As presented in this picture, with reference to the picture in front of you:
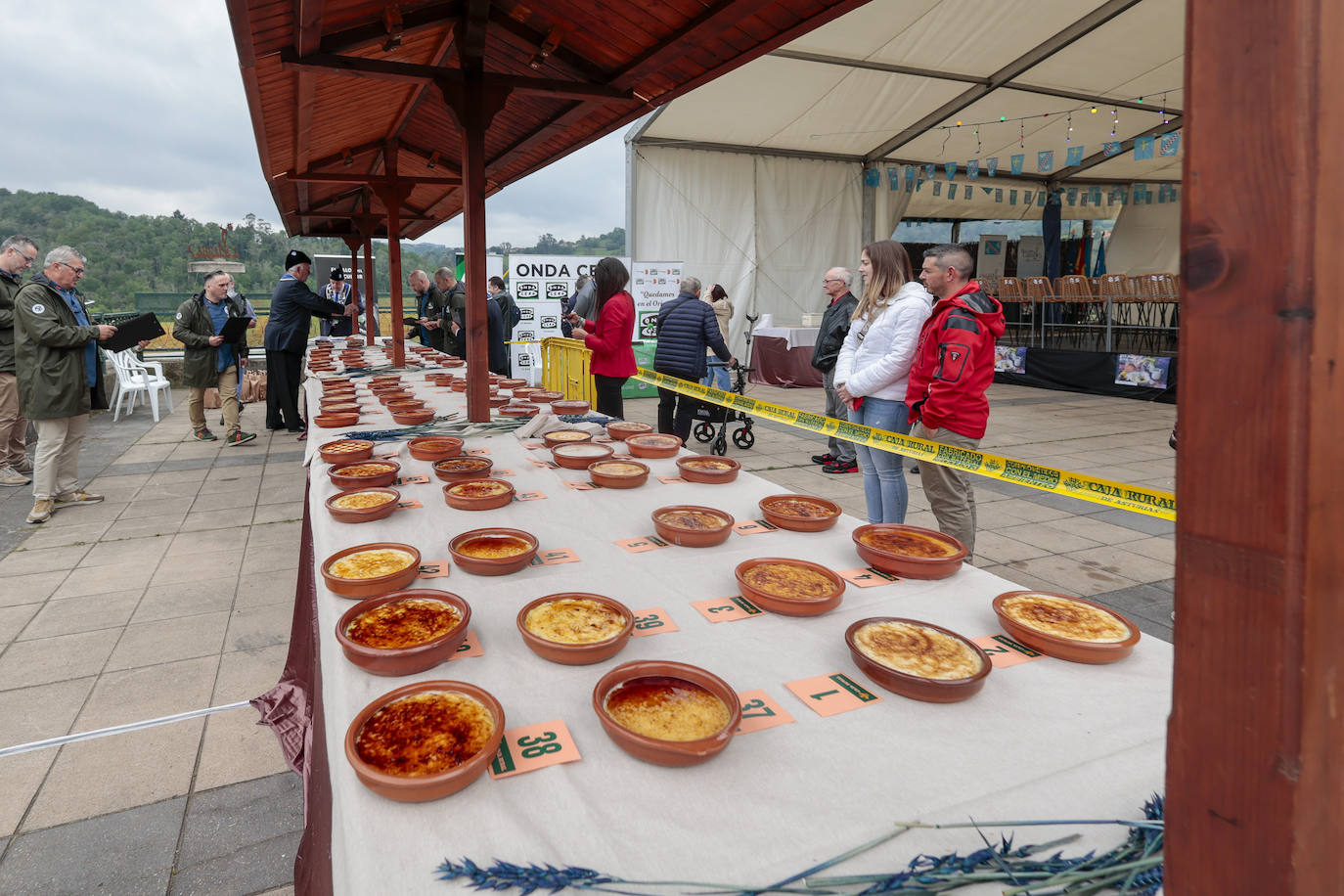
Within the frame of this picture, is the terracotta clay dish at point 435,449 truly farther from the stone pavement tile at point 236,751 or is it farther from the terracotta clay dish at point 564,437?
the stone pavement tile at point 236,751

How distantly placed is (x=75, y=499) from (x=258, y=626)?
3.51m

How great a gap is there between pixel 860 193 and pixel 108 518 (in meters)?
13.6

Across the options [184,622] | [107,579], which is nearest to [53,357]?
[107,579]

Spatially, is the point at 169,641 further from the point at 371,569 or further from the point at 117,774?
the point at 371,569

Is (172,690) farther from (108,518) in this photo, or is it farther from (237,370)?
(237,370)

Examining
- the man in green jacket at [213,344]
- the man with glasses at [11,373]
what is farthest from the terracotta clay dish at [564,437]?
the man in green jacket at [213,344]

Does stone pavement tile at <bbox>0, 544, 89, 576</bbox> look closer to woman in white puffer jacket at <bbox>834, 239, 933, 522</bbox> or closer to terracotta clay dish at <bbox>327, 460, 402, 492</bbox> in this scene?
terracotta clay dish at <bbox>327, 460, 402, 492</bbox>

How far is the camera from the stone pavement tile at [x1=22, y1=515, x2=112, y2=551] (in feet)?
15.8

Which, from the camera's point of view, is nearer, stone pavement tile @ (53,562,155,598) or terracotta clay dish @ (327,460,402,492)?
terracotta clay dish @ (327,460,402,492)

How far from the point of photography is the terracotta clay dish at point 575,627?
139 cm

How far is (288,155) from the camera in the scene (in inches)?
258

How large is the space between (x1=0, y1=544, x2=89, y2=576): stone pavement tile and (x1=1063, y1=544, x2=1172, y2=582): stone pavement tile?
639 centimetres

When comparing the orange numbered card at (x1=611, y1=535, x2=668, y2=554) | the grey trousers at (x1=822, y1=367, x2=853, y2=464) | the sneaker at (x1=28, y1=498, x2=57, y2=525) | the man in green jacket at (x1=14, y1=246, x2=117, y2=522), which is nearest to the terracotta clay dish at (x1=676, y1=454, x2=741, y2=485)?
the orange numbered card at (x1=611, y1=535, x2=668, y2=554)

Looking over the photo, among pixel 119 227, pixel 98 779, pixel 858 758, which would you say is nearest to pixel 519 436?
pixel 98 779
